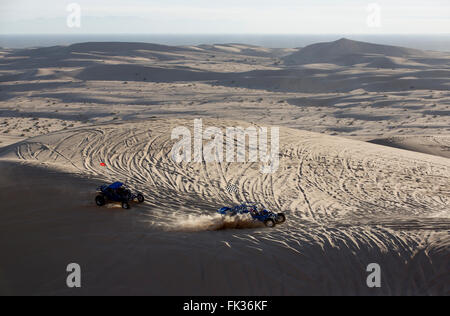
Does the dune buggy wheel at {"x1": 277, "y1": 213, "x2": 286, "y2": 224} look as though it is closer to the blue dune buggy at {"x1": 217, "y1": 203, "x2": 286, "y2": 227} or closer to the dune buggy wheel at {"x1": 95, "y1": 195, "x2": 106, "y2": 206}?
the blue dune buggy at {"x1": 217, "y1": 203, "x2": 286, "y2": 227}

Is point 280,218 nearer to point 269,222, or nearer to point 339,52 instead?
point 269,222

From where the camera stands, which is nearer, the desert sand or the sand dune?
the desert sand

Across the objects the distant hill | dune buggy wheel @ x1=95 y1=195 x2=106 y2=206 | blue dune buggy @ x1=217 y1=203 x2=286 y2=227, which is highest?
the distant hill

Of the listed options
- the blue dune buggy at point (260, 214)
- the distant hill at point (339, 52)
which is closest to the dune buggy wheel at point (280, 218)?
the blue dune buggy at point (260, 214)

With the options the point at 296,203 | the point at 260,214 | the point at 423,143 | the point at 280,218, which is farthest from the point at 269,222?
the point at 423,143

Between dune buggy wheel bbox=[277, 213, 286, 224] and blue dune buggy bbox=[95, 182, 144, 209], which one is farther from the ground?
blue dune buggy bbox=[95, 182, 144, 209]

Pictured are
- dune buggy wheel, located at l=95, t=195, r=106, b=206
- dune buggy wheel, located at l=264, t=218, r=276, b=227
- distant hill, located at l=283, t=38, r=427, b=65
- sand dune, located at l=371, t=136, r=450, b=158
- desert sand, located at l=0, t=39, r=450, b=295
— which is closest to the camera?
desert sand, located at l=0, t=39, r=450, b=295

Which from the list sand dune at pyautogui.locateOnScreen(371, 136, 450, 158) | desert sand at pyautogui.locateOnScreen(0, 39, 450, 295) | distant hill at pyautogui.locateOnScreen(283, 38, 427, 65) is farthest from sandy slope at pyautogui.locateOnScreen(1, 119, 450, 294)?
distant hill at pyautogui.locateOnScreen(283, 38, 427, 65)
